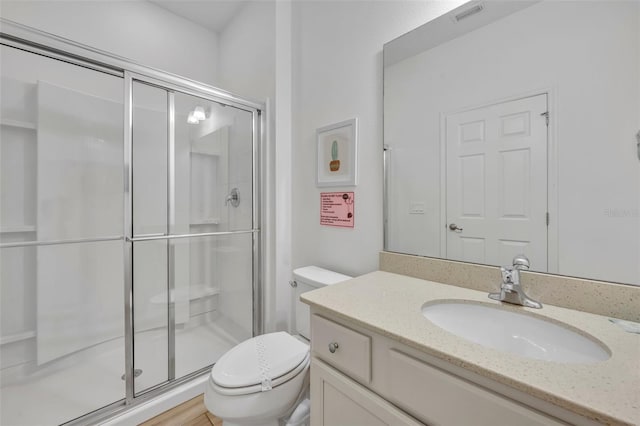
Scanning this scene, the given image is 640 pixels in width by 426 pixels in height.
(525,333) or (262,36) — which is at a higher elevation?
(262,36)

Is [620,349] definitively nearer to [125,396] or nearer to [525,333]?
[525,333]

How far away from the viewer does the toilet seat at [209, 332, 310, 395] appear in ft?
3.27

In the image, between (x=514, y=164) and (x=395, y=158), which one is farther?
(x=395, y=158)

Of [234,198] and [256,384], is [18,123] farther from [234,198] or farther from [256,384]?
[256,384]

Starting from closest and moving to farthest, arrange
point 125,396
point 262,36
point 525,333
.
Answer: point 525,333 < point 125,396 < point 262,36

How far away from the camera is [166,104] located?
159cm

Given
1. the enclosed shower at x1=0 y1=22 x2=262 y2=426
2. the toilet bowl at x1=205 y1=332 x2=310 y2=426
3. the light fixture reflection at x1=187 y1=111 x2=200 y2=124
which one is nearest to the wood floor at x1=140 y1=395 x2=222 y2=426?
the enclosed shower at x1=0 y1=22 x2=262 y2=426

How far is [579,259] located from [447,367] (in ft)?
1.93

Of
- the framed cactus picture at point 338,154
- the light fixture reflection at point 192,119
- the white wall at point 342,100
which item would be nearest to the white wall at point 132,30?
the light fixture reflection at point 192,119

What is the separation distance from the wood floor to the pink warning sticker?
3.90 feet

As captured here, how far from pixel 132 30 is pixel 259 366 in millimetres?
2528

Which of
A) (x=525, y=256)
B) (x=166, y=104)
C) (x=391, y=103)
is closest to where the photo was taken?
(x=525, y=256)

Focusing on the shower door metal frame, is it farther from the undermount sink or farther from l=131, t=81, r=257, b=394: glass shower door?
the undermount sink

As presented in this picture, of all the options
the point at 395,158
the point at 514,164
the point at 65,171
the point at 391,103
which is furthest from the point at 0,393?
the point at 514,164
